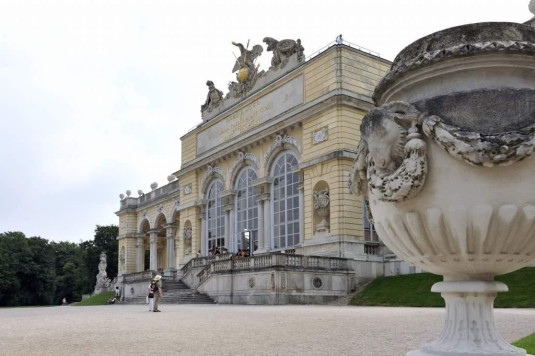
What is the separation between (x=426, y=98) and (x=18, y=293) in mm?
68120

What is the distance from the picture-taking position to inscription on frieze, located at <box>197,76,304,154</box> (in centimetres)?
3131

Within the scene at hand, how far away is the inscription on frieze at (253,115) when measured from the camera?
31312 millimetres

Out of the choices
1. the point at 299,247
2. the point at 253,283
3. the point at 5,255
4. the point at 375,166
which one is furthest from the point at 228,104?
the point at 5,255

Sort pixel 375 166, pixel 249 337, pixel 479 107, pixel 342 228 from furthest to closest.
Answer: pixel 342 228 → pixel 249 337 → pixel 375 166 → pixel 479 107

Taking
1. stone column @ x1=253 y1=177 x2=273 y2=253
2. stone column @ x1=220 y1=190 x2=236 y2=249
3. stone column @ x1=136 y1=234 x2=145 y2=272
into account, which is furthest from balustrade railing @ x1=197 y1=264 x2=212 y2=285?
stone column @ x1=136 y1=234 x2=145 y2=272

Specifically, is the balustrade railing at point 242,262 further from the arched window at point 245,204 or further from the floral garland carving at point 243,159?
the floral garland carving at point 243,159

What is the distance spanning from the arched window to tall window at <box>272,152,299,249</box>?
1.92 meters

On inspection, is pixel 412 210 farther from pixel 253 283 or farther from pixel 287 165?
pixel 287 165

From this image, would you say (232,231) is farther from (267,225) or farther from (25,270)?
(25,270)

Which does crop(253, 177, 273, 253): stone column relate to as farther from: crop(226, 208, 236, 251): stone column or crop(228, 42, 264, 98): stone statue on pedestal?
crop(228, 42, 264, 98): stone statue on pedestal

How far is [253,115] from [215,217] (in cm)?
794

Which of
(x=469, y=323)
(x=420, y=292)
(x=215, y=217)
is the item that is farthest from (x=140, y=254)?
(x=469, y=323)

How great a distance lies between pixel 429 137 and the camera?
4.04 m

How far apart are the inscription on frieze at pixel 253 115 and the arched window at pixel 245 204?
2729 mm
